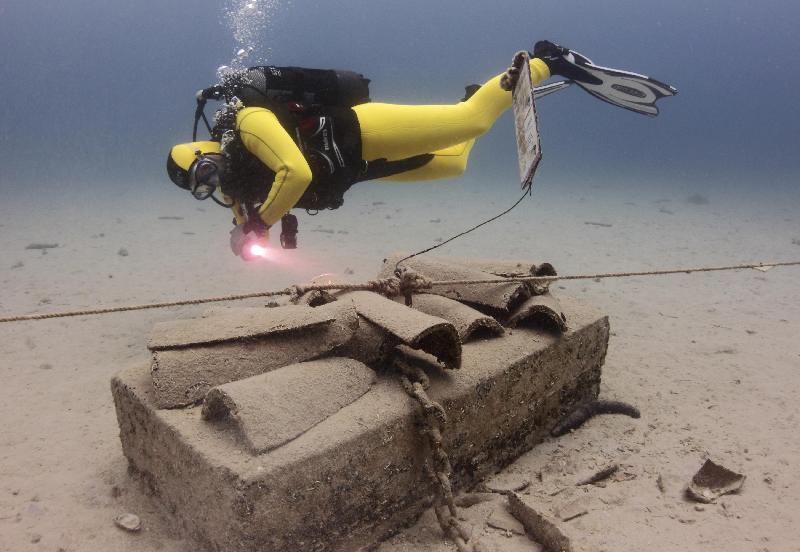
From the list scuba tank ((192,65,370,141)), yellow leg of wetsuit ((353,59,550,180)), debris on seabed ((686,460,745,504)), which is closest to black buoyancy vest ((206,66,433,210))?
scuba tank ((192,65,370,141))

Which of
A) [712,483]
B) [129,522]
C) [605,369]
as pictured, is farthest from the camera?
[605,369]

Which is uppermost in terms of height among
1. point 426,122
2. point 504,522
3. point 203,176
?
point 426,122

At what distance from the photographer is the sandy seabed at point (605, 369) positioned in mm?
2338

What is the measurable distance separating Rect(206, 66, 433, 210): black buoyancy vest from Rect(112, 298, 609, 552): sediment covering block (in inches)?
101

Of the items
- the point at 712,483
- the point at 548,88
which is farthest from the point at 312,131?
the point at 712,483

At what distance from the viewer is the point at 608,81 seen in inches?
197

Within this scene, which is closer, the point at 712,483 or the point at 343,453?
the point at 343,453

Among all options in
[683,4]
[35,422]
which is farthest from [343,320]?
[683,4]

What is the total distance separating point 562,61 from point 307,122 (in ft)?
9.29

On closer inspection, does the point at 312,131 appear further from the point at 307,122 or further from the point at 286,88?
the point at 286,88

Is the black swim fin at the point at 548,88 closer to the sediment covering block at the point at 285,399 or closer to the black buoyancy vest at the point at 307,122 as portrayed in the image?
the black buoyancy vest at the point at 307,122

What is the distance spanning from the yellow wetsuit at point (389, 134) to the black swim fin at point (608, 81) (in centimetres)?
18

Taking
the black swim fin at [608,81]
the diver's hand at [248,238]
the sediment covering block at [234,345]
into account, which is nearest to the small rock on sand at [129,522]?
the sediment covering block at [234,345]

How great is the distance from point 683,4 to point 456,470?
13773cm
